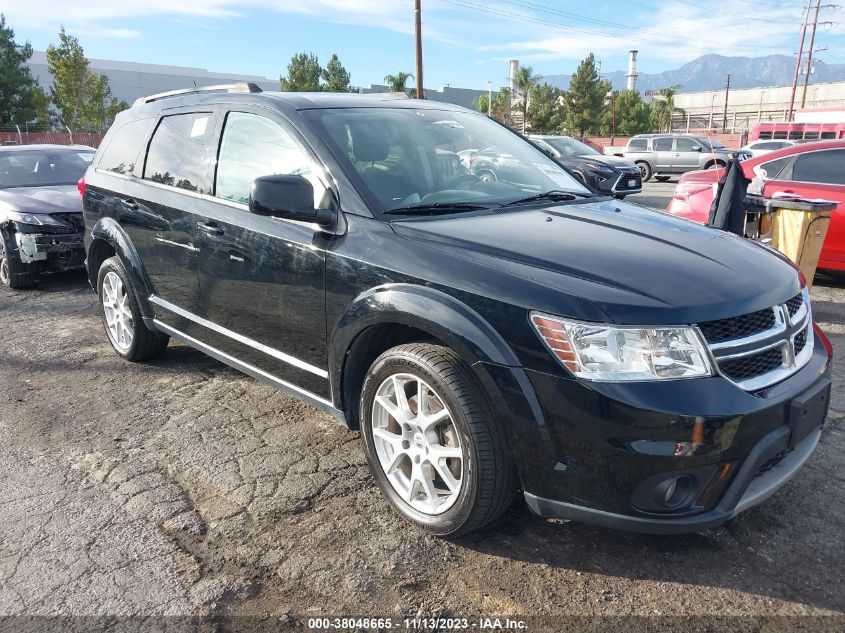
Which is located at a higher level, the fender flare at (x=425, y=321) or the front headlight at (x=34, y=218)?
the fender flare at (x=425, y=321)

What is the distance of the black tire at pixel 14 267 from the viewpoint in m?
7.25

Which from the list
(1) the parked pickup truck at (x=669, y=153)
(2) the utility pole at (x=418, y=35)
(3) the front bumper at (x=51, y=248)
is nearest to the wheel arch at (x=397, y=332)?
(3) the front bumper at (x=51, y=248)

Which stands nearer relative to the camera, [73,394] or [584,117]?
[73,394]

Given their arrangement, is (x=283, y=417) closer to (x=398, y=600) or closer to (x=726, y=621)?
(x=398, y=600)

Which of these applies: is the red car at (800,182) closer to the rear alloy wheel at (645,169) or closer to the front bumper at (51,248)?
the front bumper at (51,248)

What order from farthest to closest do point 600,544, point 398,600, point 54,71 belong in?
point 54,71 → point 600,544 → point 398,600

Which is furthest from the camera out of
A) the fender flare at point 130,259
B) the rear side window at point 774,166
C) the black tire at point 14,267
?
the rear side window at point 774,166

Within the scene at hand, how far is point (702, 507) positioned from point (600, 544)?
546mm

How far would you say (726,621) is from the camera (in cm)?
225

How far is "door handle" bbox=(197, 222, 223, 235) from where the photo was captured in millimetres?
3537

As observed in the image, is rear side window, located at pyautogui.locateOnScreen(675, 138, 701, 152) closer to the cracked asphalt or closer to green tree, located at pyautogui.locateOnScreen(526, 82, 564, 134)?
the cracked asphalt

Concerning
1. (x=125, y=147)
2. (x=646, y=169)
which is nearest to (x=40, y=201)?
(x=125, y=147)

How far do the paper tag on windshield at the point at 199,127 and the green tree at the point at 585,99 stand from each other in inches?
2095

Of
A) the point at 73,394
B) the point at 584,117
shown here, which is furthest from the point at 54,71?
the point at 73,394
